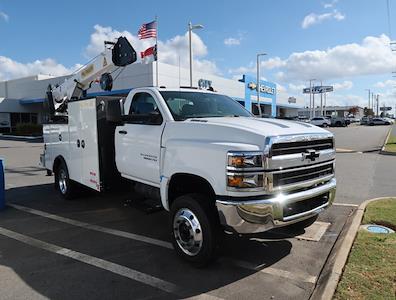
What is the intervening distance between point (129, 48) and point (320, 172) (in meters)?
5.18

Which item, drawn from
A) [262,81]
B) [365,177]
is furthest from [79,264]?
[262,81]

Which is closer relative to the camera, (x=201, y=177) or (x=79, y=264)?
(x=201, y=177)

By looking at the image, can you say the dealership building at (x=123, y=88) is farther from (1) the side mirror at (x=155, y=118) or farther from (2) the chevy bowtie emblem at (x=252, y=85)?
(1) the side mirror at (x=155, y=118)

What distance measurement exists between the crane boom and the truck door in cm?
258

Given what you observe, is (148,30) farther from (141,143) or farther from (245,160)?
(245,160)

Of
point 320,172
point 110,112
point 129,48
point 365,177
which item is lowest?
point 365,177

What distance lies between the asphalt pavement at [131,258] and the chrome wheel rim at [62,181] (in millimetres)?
482

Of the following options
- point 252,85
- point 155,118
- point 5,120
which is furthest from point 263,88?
point 155,118

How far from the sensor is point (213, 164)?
444 centimetres

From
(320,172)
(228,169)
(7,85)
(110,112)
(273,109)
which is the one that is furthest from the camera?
(273,109)

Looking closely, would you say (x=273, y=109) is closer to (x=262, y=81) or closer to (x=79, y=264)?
(x=262, y=81)

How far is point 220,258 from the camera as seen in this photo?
5172mm

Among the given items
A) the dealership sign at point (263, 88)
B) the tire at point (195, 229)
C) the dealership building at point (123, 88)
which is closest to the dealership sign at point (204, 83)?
the dealership building at point (123, 88)

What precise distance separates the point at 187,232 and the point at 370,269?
2162 mm
